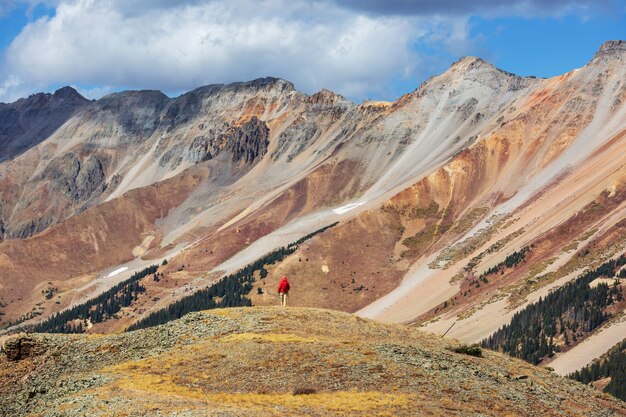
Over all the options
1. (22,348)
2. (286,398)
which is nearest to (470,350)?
(286,398)

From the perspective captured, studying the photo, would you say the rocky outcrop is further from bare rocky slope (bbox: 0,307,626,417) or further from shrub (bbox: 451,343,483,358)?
shrub (bbox: 451,343,483,358)

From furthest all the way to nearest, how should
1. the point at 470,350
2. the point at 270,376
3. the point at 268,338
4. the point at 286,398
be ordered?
1. the point at 470,350
2. the point at 268,338
3. the point at 270,376
4. the point at 286,398

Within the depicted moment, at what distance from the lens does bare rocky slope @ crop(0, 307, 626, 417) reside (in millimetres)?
→ 36531

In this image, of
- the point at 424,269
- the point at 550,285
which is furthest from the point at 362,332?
the point at 424,269

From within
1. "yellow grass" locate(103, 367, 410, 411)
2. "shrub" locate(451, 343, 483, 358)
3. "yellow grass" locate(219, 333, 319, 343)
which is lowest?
"yellow grass" locate(103, 367, 410, 411)

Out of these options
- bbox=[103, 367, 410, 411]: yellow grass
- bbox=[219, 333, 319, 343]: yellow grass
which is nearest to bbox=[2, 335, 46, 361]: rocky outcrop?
bbox=[103, 367, 410, 411]: yellow grass

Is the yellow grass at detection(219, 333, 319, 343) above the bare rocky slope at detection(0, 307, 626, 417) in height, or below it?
above

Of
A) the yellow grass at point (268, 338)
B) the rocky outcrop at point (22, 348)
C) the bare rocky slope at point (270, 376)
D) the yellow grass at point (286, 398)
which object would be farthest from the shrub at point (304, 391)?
the rocky outcrop at point (22, 348)

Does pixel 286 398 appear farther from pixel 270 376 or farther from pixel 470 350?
pixel 470 350

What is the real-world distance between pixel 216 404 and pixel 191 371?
18.6ft

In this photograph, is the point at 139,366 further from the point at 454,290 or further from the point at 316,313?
the point at 454,290

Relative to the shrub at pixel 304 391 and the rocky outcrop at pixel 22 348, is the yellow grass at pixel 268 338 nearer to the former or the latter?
the shrub at pixel 304 391

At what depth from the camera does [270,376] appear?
133 feet

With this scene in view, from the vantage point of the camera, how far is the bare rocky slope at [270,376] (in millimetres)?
36531
